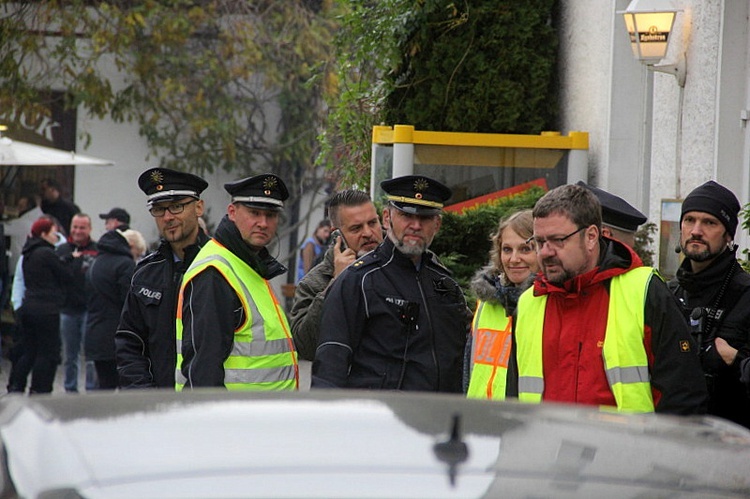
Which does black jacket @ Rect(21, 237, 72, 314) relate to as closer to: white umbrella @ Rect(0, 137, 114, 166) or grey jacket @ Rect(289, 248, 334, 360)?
white umbrella @ Rect(0, 137, 114, 166)

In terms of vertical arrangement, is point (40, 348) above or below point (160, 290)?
below

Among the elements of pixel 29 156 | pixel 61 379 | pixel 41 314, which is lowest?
pixel 61 379

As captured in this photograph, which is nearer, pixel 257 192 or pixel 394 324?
pixel 394 324

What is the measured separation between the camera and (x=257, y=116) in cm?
2116

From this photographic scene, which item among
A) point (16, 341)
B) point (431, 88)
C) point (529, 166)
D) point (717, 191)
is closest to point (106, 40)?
point (16, 341)

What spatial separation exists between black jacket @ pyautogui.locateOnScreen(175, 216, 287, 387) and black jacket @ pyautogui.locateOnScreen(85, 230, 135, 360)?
19.5 feet

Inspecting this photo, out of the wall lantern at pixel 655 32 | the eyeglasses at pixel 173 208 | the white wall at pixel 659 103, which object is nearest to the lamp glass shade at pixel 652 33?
the wall lantern at pixel 655 32

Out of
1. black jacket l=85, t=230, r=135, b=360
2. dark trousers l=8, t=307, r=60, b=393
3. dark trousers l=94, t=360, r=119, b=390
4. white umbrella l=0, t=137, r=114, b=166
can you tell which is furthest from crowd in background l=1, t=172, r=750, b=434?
white umbrella l=0, t=137, r=114, b=166

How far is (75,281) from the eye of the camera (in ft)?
41.9

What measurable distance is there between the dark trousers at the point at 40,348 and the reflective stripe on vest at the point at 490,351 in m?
7.85

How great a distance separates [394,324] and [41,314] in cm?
781

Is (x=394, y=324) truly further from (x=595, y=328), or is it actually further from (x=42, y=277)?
(x=42, y=277)

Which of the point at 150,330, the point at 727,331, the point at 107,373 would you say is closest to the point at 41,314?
the point at 107,373

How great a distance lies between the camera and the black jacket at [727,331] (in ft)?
16.6
